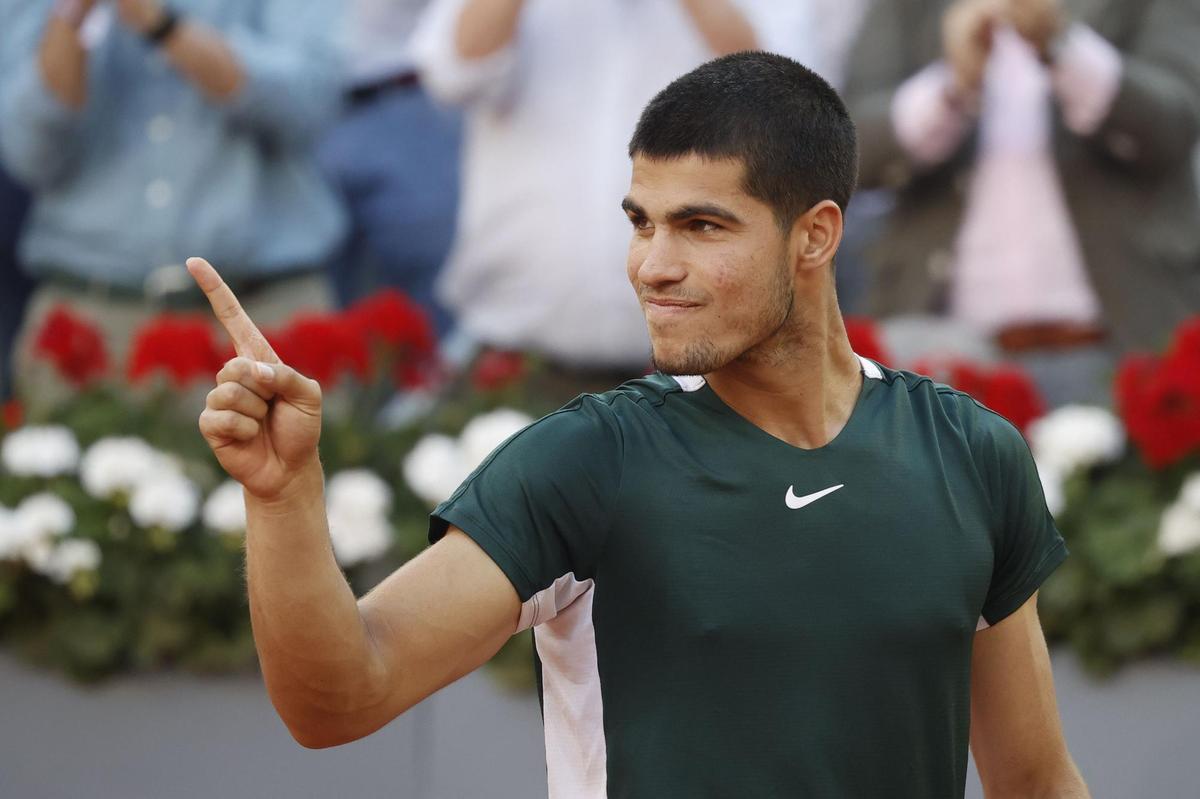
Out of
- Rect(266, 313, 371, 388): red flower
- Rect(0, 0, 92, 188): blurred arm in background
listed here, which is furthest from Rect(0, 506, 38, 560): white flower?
Answer: Rect(0, 0, 92, 188): blurred arm in background

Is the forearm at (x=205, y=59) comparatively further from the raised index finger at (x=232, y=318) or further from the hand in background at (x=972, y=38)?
the raised index finger at (x=232, y=318)

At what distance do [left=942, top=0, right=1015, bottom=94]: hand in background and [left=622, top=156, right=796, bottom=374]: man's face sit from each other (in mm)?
2745

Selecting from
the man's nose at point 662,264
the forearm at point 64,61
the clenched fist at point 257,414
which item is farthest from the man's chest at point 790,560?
the forearm at point 64,61

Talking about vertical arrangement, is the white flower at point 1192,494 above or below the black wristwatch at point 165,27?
below

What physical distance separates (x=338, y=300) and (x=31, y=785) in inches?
99.8

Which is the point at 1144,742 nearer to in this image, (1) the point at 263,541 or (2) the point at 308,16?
(1) the point at 263,541

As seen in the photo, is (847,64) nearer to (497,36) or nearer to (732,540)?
(497,36)

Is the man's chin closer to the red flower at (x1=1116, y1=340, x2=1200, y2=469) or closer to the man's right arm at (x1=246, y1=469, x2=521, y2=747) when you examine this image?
the man's right arm at (x1=246, y1=469, x2=521, y2=747)

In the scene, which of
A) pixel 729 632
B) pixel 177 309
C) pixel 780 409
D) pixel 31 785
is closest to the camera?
pixel 729 632

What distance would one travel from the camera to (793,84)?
2.54 metres

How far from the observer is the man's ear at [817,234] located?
2529 millimetres

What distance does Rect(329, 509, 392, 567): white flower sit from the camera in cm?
463

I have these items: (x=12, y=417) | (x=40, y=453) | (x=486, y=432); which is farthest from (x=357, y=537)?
(x=12, y=417)

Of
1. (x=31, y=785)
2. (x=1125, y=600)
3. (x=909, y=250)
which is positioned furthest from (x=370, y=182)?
(x=1125, y=600)
